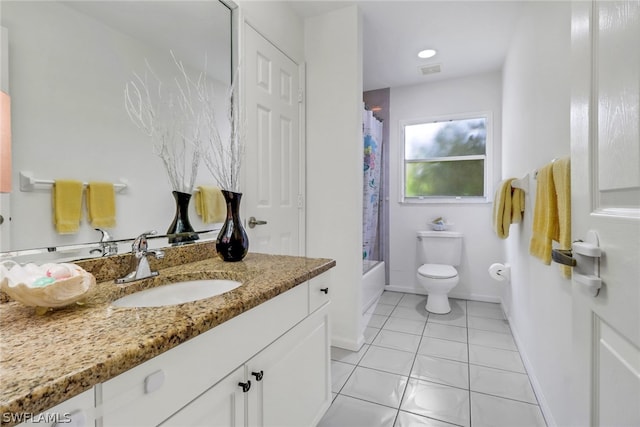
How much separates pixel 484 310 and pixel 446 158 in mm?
1652

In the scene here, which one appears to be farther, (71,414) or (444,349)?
(444,349)

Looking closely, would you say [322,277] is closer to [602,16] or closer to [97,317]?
[97,317]

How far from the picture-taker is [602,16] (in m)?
Answer: 0.60

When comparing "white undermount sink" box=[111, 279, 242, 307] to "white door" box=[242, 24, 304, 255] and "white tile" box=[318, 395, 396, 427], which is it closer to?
"white door" box=[242, 24, 304, 255]

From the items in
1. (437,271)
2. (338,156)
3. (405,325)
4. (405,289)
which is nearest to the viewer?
(338,156)

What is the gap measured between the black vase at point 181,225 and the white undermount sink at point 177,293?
0.93 ft

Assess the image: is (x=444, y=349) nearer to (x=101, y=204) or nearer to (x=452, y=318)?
(x=452, y=318)

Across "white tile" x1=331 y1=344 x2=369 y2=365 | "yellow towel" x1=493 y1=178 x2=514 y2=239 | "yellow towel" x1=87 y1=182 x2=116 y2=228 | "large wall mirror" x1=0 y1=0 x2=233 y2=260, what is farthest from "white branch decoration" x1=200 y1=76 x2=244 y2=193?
"yellow towel" x1=493 y1=178 x2=514 y2=239

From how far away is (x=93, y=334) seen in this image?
1.93 ft

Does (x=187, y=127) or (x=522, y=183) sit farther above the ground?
(x=187, y=127)

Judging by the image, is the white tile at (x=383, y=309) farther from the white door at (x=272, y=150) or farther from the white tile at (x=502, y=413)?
the white tile at (x=502, y=413)

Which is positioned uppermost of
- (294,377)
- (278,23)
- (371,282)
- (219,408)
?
(278,23)

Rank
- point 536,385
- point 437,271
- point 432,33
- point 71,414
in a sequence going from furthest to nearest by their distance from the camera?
point 437,271 < point 432,33 < point 536,385 < point 71,414

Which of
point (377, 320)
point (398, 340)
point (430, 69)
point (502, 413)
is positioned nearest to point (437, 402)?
point (502, 413)
